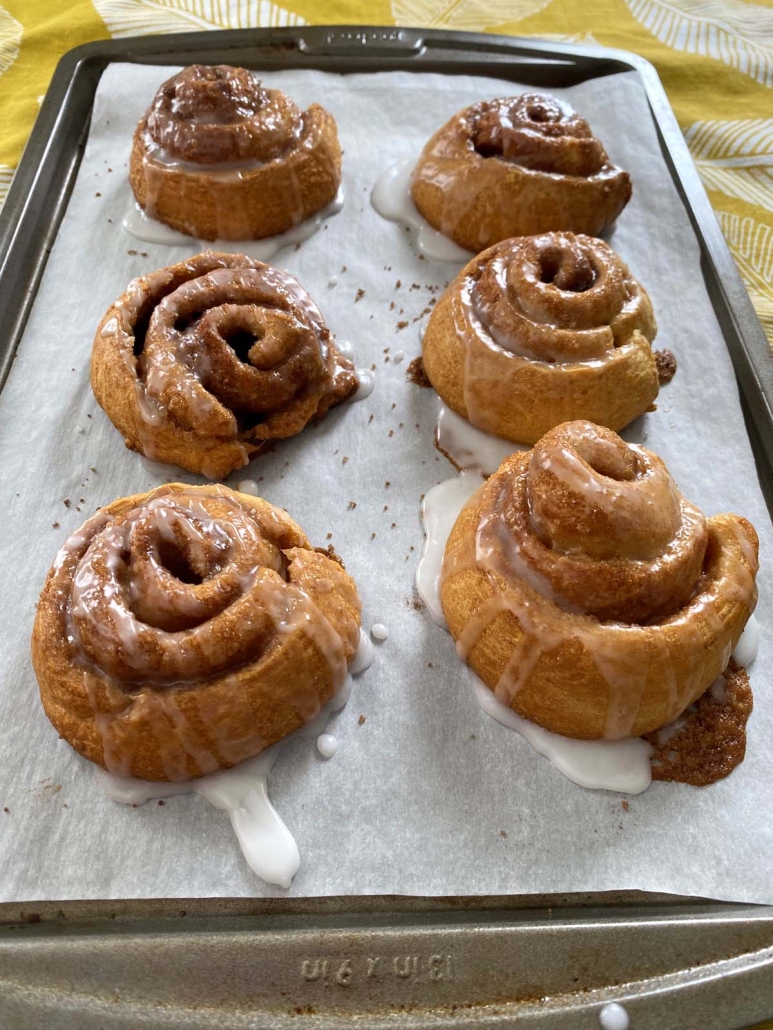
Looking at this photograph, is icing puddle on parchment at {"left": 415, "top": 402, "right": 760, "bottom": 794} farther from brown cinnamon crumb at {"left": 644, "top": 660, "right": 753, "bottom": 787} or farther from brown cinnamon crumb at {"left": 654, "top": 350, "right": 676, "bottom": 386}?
brown cinnamon crumb at {"left": 654, "top": 350, "right": 676, "bottom": 386}

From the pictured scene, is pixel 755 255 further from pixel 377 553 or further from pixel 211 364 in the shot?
pixel 211 364

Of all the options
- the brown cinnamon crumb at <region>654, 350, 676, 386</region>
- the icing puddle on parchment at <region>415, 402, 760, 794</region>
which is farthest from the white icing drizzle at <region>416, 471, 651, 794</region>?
the brown cinnamon crumb at <region>654, 350, 676, 386</region>

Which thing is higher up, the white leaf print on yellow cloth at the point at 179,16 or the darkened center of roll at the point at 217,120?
the white leaf print on yellow cloth at the point at 179,16

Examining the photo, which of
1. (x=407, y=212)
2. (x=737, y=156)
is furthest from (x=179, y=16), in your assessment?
(x=737, y=156)

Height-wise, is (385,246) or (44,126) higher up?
(44,126)

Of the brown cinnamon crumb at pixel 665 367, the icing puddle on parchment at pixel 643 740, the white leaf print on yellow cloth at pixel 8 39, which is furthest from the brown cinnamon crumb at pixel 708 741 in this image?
the white leaf print on yellow cloth at pixel 8 39

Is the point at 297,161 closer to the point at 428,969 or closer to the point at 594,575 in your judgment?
the point at 594,575

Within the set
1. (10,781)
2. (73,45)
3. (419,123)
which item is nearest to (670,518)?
(10,781)

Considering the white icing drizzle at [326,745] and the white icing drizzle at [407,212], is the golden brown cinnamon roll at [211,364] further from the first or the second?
the white icing drizzle at [326,745]
